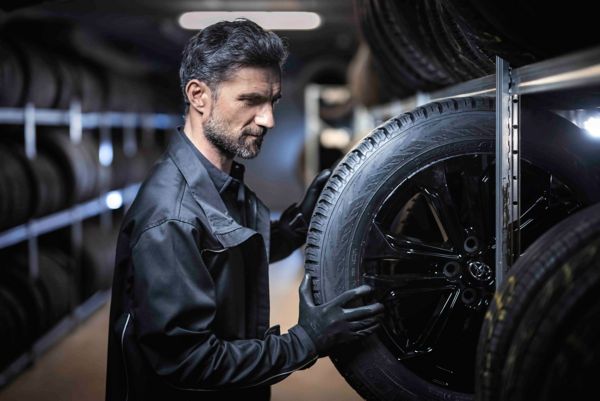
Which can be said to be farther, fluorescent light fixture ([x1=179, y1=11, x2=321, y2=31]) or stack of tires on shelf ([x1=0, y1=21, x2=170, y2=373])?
fluorescent light fixture ([x1=179, y1=11, x2=321, y2=31])

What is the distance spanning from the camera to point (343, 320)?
1.77m

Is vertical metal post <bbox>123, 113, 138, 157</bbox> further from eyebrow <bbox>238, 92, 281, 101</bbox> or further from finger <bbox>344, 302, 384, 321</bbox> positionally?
finger <bbox>344, 302, 384, 321</bbox>

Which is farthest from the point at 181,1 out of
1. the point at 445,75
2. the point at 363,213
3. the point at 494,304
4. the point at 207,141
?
the point at 494,304

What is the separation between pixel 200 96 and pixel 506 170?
3.00 ft

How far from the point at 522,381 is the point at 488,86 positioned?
0.99 meters

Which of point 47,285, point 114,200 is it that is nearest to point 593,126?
point 47,285

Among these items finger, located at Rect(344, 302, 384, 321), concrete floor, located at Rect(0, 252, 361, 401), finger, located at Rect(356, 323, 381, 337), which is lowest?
concrete floor, located at Rect(0, 252, 361, 401)

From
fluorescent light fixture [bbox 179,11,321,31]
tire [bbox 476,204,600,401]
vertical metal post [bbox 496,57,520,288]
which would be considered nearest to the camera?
tire [bbox 476,204,600,401]

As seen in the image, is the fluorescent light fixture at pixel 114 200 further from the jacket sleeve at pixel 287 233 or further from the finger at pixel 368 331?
the finger at pixel 368 331

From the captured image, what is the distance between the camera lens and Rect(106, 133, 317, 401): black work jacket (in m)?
1.82

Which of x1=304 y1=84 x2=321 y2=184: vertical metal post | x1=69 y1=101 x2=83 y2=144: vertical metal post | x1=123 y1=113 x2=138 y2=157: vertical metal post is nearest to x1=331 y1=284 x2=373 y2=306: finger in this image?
x1=69 y1=101 x2=83 y2=144: vertical metal post

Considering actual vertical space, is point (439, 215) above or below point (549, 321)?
above

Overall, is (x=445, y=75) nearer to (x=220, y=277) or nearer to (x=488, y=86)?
(x=488, y=86)

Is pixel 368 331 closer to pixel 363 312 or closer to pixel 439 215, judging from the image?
pixel 363 312
